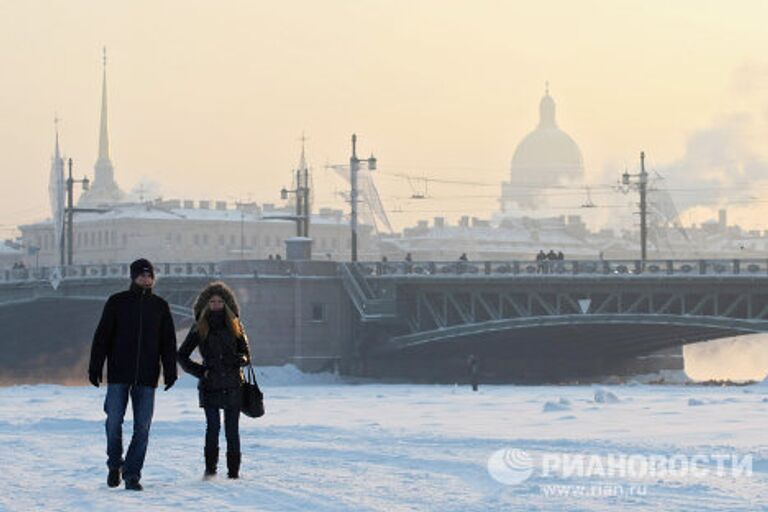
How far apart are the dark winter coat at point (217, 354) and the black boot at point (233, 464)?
0.44 metres

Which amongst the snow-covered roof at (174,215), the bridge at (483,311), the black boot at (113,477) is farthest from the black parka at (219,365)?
the snow-covered roof at (174,215)

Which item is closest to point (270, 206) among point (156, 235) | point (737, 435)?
point (156, 235)

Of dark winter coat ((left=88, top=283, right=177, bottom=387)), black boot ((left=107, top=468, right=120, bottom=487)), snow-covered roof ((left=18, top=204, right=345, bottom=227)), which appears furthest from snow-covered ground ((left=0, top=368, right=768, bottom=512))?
snow-covered roof ((left=18, top=204, right=345, bottom=227))

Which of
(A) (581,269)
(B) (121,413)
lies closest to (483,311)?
(A) (581,269)

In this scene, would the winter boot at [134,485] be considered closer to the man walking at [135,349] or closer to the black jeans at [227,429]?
the man walking at [135,349]

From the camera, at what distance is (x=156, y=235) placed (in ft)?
527

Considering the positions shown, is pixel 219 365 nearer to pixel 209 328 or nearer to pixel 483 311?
pixel 209 328

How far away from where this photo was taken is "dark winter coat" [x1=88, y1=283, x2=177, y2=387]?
51.8 feet

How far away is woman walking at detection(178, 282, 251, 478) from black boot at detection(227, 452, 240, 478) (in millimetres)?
12

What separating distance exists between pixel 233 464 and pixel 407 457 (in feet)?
8.79

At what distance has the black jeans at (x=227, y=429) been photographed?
637 inches

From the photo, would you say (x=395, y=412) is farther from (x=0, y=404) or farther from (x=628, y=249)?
(x=628, y=249)

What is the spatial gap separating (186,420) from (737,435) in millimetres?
8180

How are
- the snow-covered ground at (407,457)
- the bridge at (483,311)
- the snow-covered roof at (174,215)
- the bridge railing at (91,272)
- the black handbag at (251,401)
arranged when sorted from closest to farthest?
the snow-covered ground at (407,457) → the black handbag at (251,401) → the bridge at (483,311) → the bridge railing at (91,272) → the snow-covered roof at (174,215)
